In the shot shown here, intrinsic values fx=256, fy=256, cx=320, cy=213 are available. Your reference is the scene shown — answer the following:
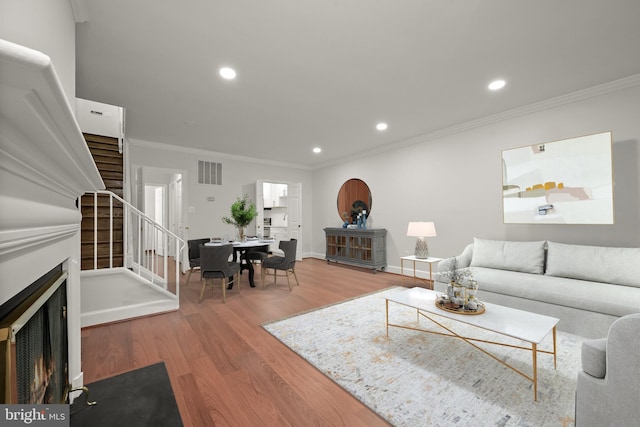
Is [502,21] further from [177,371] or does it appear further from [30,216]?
[177,371]

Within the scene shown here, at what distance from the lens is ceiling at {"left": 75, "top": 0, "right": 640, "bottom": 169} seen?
1919 mm

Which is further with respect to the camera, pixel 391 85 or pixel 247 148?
pixel 247 148

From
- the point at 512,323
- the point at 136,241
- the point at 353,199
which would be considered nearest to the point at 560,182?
the point at 512,323

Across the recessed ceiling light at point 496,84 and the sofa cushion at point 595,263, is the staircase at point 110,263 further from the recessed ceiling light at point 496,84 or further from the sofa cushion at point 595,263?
the sofa cushion at point 595,263

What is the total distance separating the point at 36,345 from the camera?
0.92 meters

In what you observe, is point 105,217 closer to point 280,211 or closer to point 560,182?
point 280,211

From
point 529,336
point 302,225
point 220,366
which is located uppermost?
point 302,225

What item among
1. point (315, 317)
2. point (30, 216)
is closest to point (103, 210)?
point (315, 317)

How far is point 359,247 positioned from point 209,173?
12.3ft

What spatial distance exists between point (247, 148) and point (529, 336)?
5341 millimetres

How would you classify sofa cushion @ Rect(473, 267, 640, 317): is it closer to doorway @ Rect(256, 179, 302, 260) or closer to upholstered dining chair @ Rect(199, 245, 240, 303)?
upholstered dining chair @ Rect(199, 245, 240, 303)

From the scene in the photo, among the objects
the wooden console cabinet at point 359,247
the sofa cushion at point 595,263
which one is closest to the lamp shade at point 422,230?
the wooden console cabinet at point 359,247

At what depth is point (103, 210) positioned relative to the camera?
10.2 ft

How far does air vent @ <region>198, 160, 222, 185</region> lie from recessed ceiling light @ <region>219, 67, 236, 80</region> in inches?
133
